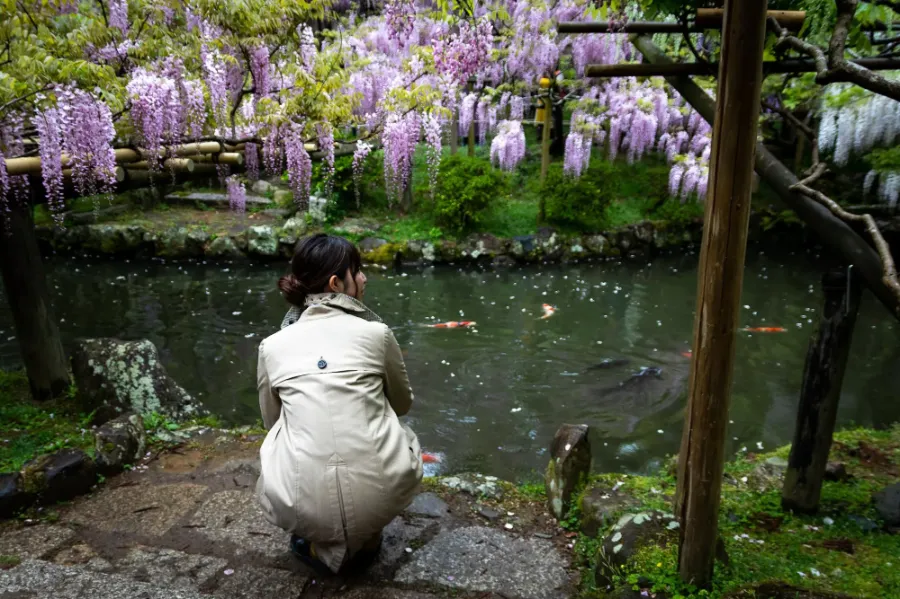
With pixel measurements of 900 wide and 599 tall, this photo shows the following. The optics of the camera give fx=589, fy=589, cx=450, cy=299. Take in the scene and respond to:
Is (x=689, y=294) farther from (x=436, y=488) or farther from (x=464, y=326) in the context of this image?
(x=436, y=488)

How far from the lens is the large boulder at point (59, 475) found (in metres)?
3.07

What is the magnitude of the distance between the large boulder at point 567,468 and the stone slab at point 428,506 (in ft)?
1.96

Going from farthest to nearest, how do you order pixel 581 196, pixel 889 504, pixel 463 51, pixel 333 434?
pixel 581 196, pixel 463 51, pixel 889 504, pixel 333 434

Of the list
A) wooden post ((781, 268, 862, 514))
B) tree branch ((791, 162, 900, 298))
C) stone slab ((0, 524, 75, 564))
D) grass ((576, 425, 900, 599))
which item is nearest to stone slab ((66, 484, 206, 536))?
stone slab ((0, 524, 75, 564))

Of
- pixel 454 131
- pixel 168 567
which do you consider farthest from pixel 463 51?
pixel 454 131

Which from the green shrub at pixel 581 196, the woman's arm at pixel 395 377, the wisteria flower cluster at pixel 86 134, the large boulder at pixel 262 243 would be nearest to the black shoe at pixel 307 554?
the woman's arm at pixel 395 377

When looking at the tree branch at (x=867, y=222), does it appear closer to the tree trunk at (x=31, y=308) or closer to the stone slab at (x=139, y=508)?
the stone slab at (x=139, y=508)

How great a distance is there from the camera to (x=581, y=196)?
43.0 feet

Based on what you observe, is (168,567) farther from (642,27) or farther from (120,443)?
(642,27)

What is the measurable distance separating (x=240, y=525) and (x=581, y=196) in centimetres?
1141

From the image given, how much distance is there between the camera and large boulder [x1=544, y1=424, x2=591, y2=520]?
3189 millimetres

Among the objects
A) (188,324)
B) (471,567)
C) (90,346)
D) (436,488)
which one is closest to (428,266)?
(188,324)

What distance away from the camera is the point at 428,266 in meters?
12.5

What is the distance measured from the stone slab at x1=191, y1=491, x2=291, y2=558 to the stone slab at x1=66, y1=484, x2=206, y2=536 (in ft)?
0.41
